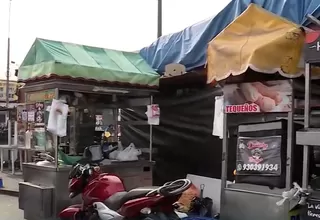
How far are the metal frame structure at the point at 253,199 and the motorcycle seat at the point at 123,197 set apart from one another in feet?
2.93

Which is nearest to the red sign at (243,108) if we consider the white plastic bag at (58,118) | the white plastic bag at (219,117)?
the white plastic bag at (219,117)

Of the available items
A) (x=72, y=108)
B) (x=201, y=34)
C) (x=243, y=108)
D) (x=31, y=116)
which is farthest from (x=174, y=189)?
(x=31, y=116)

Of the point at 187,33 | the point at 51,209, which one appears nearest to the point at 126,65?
the point at 187,33

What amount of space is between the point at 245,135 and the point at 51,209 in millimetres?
3558

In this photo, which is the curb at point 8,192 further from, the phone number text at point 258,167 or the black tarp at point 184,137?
the phone number text at point 258,167

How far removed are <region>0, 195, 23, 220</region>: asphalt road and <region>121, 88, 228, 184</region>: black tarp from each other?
274 centimetres

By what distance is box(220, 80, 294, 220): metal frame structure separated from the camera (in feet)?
14.9

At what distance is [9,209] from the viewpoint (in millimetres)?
9016

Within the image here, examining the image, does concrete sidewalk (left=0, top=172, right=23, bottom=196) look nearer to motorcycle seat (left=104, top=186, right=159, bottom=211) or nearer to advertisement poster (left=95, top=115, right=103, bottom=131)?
advertisement poster (left=95, top=115, right=103, bottom=131)

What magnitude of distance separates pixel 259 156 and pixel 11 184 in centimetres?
923

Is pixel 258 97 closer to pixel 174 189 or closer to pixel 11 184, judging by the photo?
pixel 174 189

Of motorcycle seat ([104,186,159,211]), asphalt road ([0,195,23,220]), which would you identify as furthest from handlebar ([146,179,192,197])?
asphalt road ([0,195,23,220])

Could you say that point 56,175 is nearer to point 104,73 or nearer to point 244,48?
point 104,73

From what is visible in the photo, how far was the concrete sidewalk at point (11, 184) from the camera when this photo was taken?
36.8 ft
